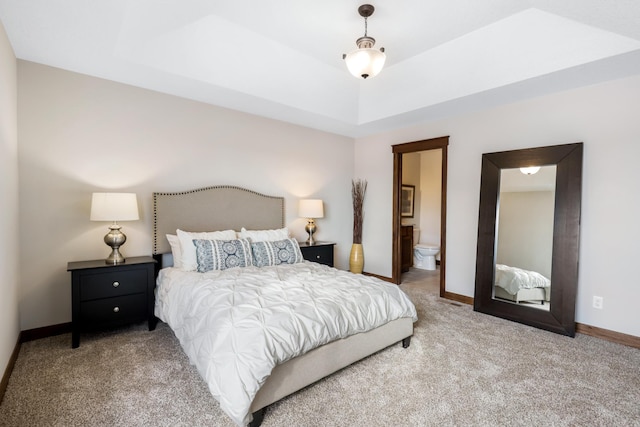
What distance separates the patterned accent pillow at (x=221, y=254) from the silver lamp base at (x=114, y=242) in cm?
67

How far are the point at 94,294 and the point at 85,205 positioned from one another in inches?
36.2

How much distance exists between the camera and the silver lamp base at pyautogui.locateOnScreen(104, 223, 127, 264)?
293 centimetres

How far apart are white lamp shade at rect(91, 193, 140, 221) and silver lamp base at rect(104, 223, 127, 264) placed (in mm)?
232

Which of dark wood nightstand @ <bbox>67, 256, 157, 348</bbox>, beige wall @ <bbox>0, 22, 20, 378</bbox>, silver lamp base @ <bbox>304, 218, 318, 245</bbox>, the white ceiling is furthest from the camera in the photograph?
silver lamp base @ <bbox>304, 218, 318, 245</bbox>

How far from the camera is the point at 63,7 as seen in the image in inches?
83.2

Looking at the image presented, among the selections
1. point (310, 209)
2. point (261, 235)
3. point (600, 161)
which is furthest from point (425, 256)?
point (261, 235)

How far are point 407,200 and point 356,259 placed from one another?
89.1 inches

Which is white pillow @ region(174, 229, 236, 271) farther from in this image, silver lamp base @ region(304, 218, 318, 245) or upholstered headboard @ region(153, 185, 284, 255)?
silver lamp base @ region(304, 218, 318, 245)

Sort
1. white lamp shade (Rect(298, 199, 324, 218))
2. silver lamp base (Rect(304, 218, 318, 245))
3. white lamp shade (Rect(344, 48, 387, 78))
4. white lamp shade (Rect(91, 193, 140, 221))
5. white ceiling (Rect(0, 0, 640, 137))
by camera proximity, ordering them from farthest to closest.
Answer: silver lamp base (Rect(304, 218, 318, 245)) → white lamp shade (Rect(298, 199, 324, 218)) → white lamp shade (Rect(91, 193, 140, 221)) → white lamp shade (Rect(344, 48, 387, 78)) → white ceiling (Rect(0, 0, 640, 137))

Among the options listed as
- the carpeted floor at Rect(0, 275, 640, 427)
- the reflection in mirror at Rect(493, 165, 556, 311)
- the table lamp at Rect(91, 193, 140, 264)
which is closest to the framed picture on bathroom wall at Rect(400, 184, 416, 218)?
the reflection in mirror at Rect(493, 165, 556, 311)

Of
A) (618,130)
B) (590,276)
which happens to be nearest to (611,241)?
(590,276)

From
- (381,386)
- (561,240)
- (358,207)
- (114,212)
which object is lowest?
(381,386)

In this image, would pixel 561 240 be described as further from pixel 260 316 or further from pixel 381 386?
pixel 260 316

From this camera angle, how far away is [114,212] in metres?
2.80
